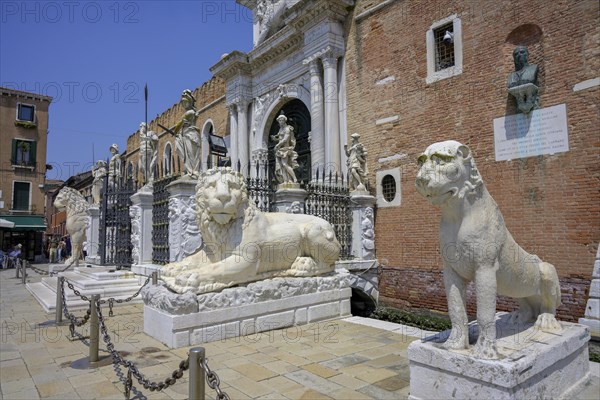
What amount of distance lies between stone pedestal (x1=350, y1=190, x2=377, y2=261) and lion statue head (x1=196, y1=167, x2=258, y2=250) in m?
5.14

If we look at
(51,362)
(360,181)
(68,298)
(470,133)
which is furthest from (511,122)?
(68,298)

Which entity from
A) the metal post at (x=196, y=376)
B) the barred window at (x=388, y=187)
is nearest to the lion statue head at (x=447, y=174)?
the metal post at (x=196, y=376)

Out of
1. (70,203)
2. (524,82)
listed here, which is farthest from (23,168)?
(524,82)

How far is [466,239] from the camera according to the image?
9.91ft

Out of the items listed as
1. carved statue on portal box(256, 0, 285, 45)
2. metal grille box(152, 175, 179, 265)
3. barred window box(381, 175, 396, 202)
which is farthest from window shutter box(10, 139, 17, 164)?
barred window box(381, 175, 396, 202)

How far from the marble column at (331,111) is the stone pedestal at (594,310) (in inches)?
263

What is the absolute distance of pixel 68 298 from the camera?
7.89 metres

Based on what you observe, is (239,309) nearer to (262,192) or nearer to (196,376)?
(196,376)

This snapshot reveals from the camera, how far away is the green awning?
26984 mm

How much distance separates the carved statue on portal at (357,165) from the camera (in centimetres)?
1020

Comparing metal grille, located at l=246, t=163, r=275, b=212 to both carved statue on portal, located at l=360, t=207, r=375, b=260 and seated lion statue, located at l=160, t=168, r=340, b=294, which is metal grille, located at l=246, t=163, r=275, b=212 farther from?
seated lion statue, located at l=160, t=168, r=340, b=294

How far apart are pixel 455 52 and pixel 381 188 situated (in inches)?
142

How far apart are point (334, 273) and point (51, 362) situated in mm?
3953

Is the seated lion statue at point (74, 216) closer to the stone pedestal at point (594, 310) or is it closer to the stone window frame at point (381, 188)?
the stone window frame at point (381, 188)
